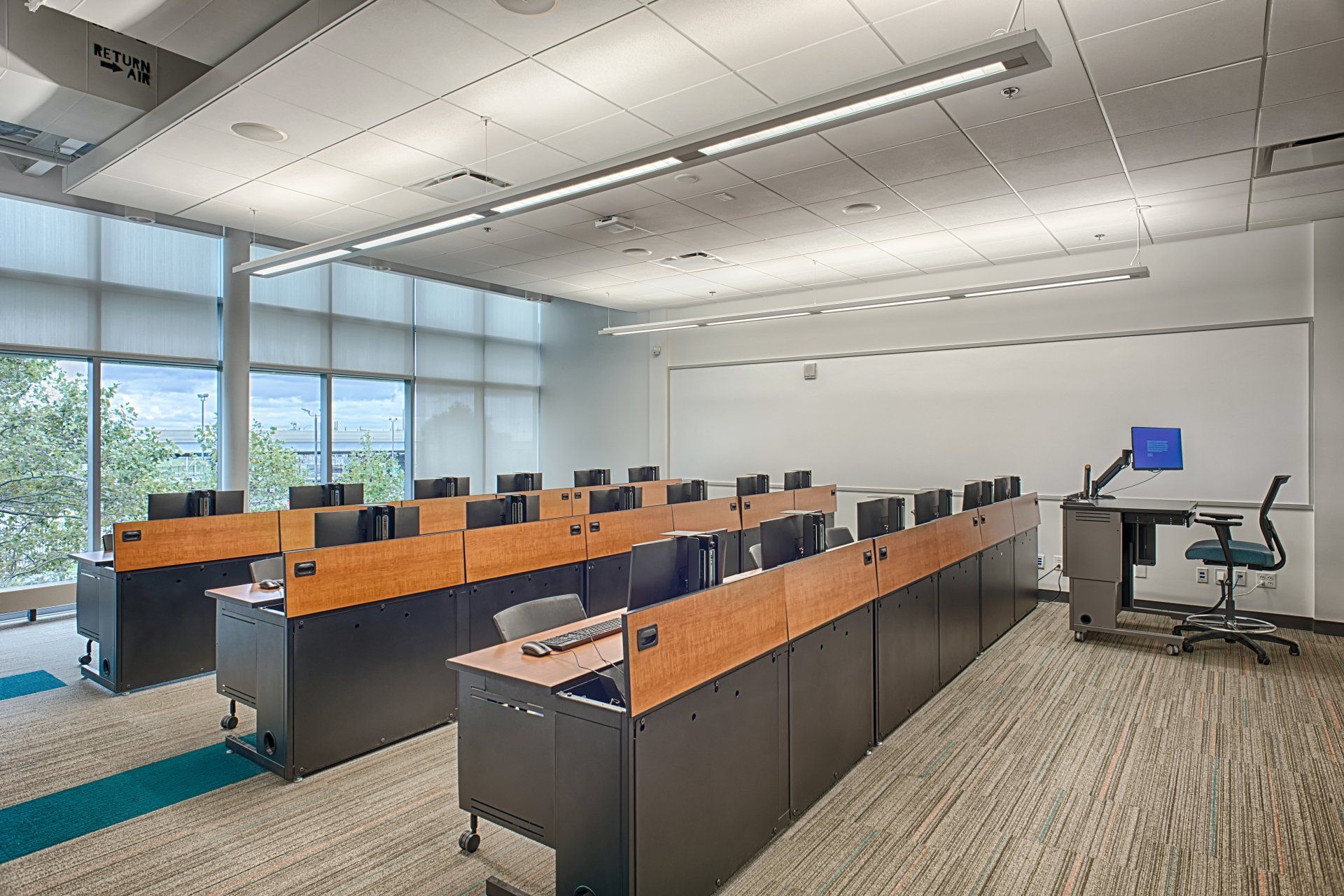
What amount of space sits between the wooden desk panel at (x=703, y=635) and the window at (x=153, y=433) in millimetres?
6648

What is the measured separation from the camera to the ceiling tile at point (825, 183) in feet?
15.5

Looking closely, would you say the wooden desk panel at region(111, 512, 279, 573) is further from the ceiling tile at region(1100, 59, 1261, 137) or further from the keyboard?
the ceiling tile at region(1100, 59, 1261, 137)

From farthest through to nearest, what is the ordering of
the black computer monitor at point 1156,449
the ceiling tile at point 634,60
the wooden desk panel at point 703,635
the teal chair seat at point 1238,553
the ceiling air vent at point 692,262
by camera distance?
the ceiling air vent at point 692,262
the black computer monitor at point 1156,449
the teal chair seat at point 1238,553
the ceiling tile at point 634,60
the wooden desk panel at point 703,635

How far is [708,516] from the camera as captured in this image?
626cm

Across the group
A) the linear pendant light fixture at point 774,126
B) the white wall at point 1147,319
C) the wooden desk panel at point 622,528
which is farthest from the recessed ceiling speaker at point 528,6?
the white wall at point 1147,319

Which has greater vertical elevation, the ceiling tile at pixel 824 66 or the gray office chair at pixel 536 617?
the ceiling tile at pixel 824 66

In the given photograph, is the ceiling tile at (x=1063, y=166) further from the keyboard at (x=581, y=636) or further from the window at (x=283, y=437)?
the window at (x=283, y=437)

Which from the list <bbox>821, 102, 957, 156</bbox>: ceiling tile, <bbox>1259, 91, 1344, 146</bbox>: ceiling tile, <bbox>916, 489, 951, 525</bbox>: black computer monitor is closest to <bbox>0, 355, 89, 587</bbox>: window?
<bbox>821, 102, 957, 156</bbox>: ceiling tile

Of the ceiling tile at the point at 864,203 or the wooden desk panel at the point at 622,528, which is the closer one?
the wooden desk panel at the point at 622,528

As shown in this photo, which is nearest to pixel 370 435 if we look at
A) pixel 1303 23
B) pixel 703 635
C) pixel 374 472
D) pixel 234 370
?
pixel 374 472

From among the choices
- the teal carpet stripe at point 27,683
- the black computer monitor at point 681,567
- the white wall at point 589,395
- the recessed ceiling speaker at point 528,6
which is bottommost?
the teal carpet stripe at point 27,683

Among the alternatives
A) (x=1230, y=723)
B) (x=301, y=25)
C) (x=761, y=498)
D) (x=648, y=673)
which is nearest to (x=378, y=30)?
(x=301, y=25)

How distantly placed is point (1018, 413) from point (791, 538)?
16.5 ft

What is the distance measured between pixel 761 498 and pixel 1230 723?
379 cm
